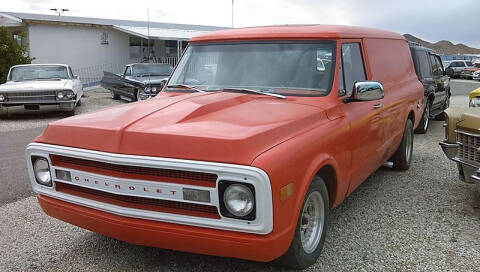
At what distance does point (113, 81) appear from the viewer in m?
16.5

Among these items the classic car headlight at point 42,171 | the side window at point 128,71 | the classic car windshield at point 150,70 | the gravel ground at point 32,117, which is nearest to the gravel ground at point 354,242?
the classic car headlight at point 42,171

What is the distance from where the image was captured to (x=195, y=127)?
9.55ft

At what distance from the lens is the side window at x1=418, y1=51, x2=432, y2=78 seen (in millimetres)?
9016

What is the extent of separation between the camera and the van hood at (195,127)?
269cm

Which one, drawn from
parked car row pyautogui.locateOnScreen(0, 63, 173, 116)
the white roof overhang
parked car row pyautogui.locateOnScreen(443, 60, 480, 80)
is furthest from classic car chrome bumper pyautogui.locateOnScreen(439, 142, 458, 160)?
parked car row pyautogui.locateOnScreen(443, 60, 480, 80)

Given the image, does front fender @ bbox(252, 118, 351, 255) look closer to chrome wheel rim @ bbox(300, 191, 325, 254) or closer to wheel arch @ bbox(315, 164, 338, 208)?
wheel arch @ bbox(315, 164, 338, 208)

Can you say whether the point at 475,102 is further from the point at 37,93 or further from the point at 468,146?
the point at 37,93

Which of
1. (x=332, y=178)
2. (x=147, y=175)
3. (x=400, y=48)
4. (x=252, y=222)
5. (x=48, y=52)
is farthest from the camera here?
(x=48, y=52)

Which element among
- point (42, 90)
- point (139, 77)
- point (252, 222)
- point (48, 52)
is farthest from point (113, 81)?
point (252, 222)

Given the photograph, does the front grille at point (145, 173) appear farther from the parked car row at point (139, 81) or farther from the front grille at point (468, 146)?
the parked car row at point (139, 81)

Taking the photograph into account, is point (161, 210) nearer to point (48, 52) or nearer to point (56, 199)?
point (56, 199)

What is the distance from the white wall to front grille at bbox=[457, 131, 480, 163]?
75.1 ft

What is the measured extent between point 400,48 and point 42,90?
9.23 m

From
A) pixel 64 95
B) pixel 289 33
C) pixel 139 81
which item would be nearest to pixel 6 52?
pixel 139 81
